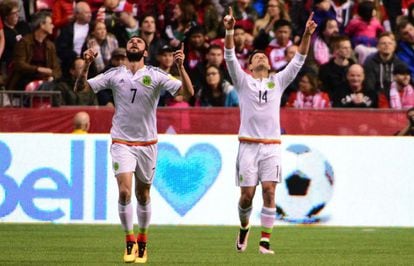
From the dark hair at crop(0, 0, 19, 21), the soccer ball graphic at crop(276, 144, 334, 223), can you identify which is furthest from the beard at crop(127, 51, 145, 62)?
the dark hair at crop(0, 0, 19, 21)

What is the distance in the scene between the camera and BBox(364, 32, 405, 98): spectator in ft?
79.5

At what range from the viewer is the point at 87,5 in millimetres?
24625

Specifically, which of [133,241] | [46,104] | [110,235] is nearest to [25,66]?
[46,104]

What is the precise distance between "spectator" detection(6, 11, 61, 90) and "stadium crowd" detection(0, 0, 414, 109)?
2 cm

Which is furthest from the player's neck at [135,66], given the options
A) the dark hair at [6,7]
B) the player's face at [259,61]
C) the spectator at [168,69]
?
the dark hair at [6,7]

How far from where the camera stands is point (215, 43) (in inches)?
985

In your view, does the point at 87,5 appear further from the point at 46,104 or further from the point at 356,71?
the point at 356,71

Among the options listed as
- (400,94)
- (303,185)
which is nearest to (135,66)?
(303,185)

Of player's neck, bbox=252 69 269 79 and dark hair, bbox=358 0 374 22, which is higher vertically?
dark hair, bbox=358 0 374 22

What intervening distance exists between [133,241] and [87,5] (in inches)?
407

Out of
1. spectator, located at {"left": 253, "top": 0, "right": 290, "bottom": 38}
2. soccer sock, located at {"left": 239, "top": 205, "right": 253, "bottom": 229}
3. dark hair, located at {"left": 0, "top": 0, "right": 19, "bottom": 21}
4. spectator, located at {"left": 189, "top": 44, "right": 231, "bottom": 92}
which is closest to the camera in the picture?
soccer sock, located at {"left": 239, "top": 205, "right": 253, "bottom": 229}

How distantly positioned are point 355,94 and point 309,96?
2.72 ft

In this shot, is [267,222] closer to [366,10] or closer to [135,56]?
[135,56]

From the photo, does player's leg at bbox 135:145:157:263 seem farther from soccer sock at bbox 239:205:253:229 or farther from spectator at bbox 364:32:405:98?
spectator at bbox 364:32:405:98
